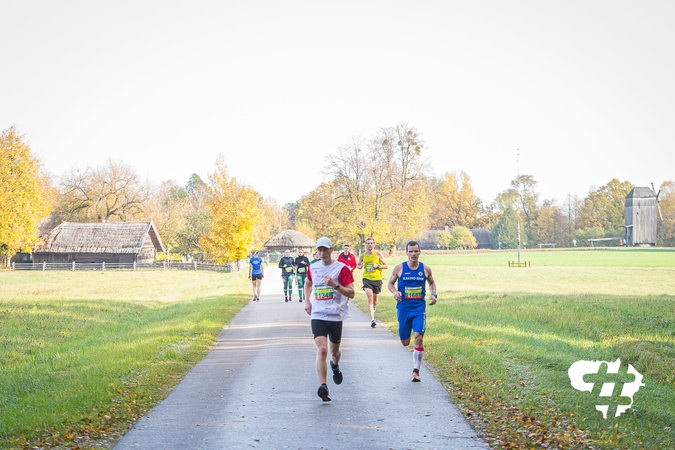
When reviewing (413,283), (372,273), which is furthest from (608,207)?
(413,283)

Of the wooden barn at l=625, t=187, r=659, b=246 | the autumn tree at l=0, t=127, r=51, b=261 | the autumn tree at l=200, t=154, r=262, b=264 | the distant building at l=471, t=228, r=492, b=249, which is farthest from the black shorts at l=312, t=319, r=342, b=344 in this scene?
the distant building at l=471, t=228, r=492, b=249

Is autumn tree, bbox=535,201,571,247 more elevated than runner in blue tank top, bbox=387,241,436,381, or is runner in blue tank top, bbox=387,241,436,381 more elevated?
autumn tree, bbox=535,201,571,247

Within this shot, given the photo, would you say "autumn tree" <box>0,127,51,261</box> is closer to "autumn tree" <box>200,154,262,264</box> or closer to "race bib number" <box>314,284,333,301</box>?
"autumn tree" <box>200,154,262,264</box>

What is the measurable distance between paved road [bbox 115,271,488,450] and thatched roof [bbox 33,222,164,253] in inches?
2448

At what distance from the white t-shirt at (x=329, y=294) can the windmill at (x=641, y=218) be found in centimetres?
10668

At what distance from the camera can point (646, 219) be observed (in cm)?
10475

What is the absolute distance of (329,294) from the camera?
8.66 m

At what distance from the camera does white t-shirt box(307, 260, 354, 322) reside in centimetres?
866

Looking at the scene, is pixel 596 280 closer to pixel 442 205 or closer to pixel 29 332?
pixel 29 332

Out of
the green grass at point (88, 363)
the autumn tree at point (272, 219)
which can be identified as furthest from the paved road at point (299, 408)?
the autumn tree at point (272, 219)

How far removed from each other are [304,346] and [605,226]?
110 meters

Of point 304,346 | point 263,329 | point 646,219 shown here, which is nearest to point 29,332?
point 263,329

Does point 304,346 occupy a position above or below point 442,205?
below

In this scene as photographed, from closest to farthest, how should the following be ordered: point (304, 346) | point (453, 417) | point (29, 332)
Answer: point (453, 417) < point (304, 346) < point (29, 332)
